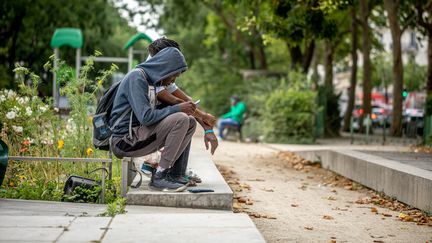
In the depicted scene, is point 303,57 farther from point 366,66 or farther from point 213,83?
point 213,83

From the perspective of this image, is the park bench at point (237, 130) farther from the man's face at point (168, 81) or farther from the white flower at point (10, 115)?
the man's face at point (168, 81)

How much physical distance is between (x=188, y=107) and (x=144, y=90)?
0.48 meters

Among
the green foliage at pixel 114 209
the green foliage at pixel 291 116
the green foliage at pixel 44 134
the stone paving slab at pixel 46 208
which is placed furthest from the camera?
the green foliage at pixel 291 116

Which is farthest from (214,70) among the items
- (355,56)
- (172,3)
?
(355,56)

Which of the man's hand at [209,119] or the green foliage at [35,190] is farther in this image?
the man's hand at [209,119]

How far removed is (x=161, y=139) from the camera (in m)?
8.23

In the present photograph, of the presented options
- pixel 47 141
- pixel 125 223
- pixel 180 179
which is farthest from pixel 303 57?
pixel 125 223

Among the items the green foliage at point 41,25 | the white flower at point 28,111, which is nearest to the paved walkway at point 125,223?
the white flower at point 28,111

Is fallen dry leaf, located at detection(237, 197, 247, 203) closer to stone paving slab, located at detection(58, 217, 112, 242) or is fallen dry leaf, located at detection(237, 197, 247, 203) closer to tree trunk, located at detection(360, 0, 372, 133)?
stone paving slab, located at detection(58, 217, 112, 242)

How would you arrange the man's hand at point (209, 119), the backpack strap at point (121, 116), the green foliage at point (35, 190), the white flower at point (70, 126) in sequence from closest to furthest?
the backpack strap at point (121, 116), the green foliage at point (35, 190), the man's hand at point (209, 119), the white flower at point (70, 126)

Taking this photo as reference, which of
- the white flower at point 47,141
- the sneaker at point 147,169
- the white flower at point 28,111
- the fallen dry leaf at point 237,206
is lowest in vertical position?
the fallen dry leaf at point 237,206

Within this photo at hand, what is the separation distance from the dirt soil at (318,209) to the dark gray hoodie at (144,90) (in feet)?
4.91

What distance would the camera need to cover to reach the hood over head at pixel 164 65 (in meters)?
8.33

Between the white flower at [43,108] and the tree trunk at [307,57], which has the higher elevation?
the tree trunk at [307,57]
